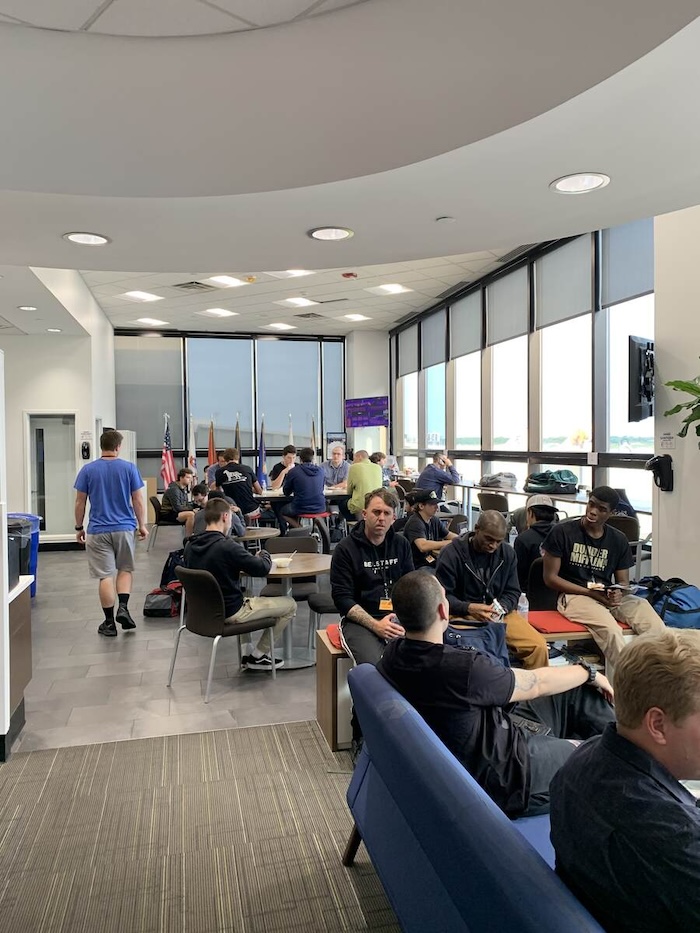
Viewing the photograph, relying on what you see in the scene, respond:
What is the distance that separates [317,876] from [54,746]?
1.74m

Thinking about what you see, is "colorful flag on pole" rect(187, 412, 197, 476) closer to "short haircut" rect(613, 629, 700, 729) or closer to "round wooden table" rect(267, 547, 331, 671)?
"round wooden table" rect(267, 547, 331, 671)

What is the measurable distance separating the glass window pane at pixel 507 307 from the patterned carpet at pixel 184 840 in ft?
21.3

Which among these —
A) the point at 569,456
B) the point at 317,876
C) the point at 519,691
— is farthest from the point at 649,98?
the point at 569,456

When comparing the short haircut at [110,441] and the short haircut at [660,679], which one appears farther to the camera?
the short haircut at [110,441]

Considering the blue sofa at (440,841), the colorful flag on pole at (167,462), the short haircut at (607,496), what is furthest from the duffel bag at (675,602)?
the colorful flag on pole at (167,462)

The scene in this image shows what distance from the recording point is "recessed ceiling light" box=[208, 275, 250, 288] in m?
8.80

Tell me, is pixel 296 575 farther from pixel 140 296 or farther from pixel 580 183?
pixel 140 296

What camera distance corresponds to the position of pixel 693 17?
180cm

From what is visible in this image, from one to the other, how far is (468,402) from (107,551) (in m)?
6.52

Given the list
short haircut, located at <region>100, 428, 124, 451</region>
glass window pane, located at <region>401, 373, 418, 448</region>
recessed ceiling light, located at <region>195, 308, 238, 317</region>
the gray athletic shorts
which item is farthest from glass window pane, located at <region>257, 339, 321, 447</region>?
the gray athletic shorts

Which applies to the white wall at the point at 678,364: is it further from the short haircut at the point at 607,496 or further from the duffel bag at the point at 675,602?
the short haircut at the point at 607,496

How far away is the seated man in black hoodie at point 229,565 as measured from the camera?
12.9 ft

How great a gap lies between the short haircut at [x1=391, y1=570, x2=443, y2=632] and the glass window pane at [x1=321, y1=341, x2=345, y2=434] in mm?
12230

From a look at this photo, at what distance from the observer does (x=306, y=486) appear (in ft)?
25.1
